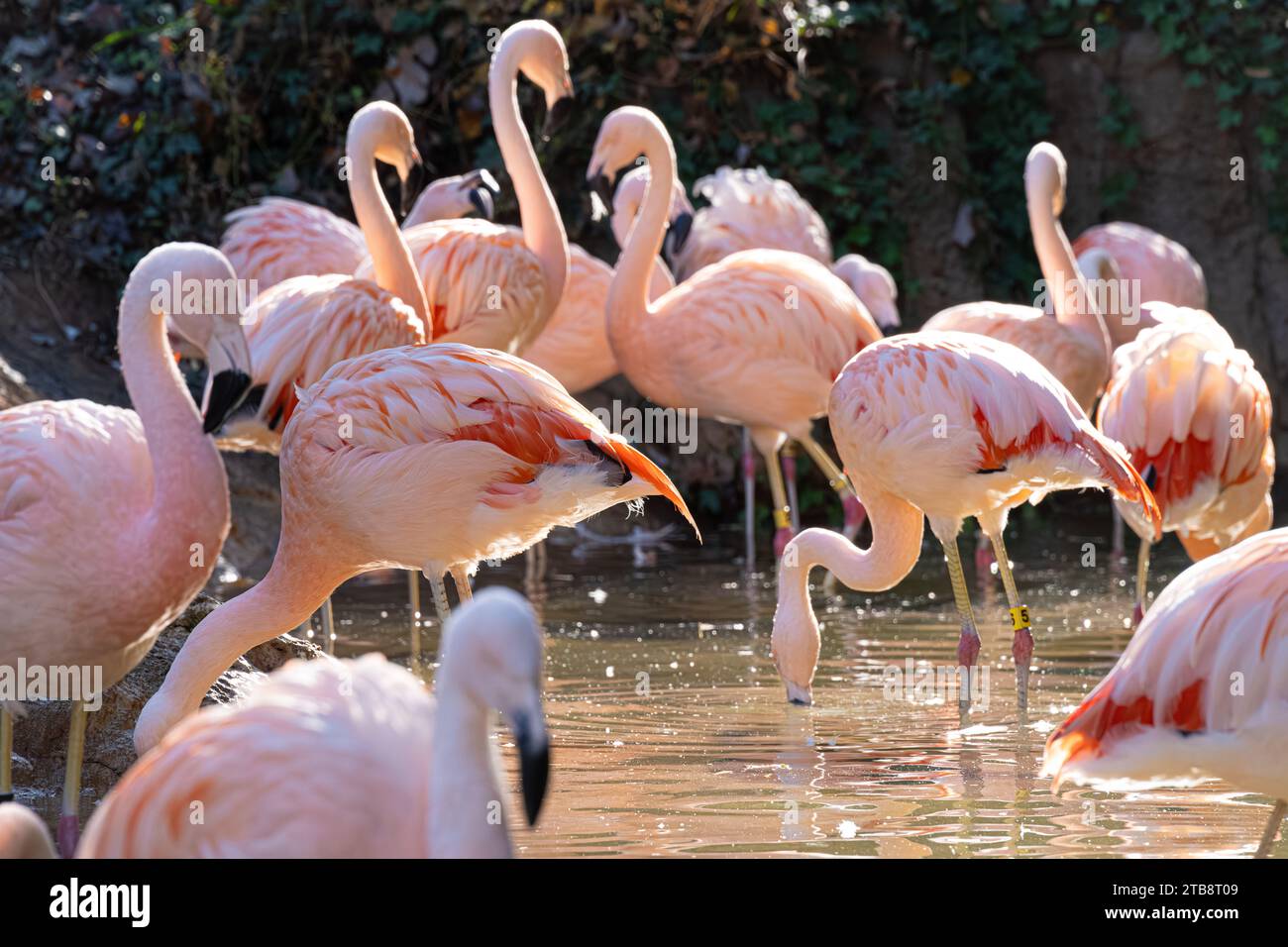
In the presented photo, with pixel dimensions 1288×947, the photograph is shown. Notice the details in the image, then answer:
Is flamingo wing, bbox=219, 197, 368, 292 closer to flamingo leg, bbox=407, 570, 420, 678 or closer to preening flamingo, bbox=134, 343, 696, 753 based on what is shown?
flamingo leg, bbox=407, 570, 420, 678

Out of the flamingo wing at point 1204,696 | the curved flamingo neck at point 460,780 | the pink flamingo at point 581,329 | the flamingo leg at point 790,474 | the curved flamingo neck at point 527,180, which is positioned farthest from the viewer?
the flamingo leg at point 790,474

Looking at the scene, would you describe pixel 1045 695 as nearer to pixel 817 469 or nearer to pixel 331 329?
pixel 331 329

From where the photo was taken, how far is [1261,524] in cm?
551

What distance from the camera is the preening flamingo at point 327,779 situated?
2.04m

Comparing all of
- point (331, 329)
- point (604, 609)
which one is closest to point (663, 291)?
point (604, 609)

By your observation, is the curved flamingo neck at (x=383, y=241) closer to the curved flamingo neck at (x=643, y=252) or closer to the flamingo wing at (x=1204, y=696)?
the curved flamingo neck at (x=643, y=252)

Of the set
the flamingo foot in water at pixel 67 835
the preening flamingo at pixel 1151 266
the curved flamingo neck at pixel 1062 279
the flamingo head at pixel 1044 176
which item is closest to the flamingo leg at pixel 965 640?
the curved flamingo neck at pixel 1062 279

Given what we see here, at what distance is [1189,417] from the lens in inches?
196

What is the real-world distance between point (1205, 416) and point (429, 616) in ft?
9.24

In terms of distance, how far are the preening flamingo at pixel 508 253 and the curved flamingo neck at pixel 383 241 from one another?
0.28m

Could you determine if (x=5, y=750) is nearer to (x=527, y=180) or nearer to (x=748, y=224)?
(x=527, y=180)

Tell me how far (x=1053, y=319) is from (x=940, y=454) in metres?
2.01

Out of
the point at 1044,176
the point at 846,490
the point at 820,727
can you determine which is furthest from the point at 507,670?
the point at 1044,176

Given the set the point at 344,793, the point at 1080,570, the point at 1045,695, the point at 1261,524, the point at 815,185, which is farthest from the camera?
the point at 815,185
